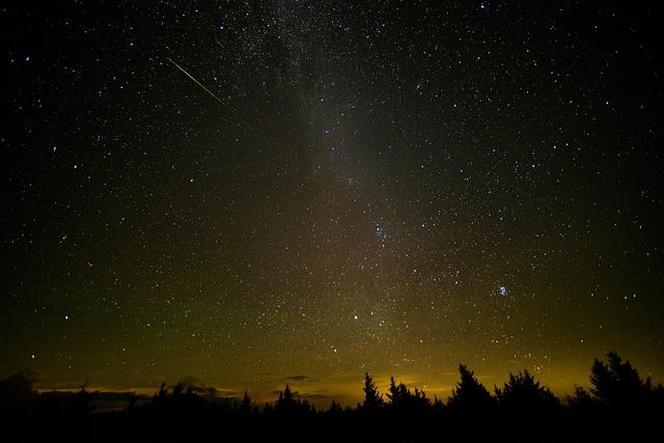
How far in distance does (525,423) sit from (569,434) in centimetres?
466

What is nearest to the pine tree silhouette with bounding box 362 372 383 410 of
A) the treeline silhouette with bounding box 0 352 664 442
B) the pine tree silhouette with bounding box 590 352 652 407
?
the treeline silhouette with bounding box 0 352 664 442

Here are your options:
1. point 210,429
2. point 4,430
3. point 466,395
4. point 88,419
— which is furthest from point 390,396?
point 4,430

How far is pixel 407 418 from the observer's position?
112 feet

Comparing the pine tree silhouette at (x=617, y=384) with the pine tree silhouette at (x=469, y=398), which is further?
the pine tree silhouette at (x=469, y=398)

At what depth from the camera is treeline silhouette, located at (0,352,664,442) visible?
71.7ft

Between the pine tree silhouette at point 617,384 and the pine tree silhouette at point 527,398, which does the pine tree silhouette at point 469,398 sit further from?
the pine tree silhouette at point 617,384

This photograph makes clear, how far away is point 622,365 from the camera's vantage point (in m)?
23.7

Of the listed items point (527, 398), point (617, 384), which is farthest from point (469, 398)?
point (617, 384)

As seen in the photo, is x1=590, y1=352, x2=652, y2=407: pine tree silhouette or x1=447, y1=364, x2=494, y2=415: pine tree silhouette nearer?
x1=590, y1=352, x2=652, y2=407: pine tree silhouette

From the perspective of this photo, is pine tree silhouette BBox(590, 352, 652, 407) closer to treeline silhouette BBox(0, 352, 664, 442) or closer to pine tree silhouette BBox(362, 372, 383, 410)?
treeline silhouette BBox(0, 352, 664, 442)

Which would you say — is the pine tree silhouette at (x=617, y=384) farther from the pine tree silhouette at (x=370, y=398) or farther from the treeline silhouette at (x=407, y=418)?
the pine tree silhouette at (x=370, y=398)

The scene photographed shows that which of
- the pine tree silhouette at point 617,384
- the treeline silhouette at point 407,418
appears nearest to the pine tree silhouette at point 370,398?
the treeline silhouette at point 407,418

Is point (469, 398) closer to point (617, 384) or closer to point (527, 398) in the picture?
point (527, 398)

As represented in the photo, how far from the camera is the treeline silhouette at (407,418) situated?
2186cm
